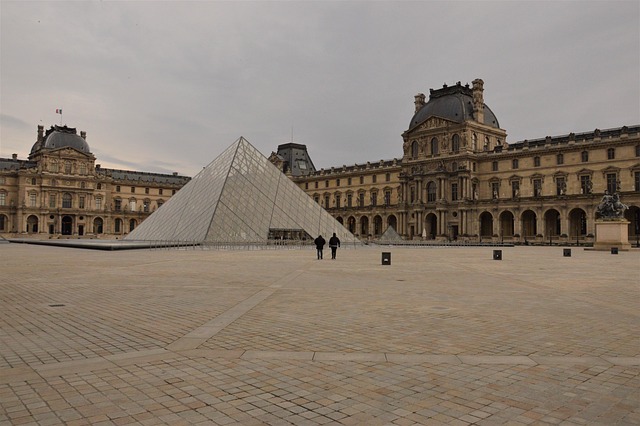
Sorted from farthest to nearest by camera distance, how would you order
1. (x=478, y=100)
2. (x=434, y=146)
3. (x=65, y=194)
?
(x=65, y=194), (x=434, y=146), (x=478, y=100)

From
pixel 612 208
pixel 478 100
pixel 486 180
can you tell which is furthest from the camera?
pixel 478 100

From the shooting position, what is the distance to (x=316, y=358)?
523 cm

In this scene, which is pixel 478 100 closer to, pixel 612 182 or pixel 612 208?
pixel 612 182

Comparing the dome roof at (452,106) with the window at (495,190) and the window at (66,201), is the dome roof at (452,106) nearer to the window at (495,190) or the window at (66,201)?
the window at (495,190)

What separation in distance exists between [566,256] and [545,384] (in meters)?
26.4

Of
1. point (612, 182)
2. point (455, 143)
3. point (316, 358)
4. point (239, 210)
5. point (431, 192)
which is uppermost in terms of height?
point (455, 143)

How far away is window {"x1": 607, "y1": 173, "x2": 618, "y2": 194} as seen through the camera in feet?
173

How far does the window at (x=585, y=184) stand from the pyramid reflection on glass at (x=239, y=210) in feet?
96.4

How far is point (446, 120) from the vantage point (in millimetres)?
65375

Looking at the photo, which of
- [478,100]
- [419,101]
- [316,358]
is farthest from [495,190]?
[316,358]

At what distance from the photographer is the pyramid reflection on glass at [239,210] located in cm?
3434

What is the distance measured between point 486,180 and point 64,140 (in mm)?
67674

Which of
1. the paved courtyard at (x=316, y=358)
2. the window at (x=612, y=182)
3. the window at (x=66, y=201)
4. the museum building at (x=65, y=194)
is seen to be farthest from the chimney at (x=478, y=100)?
the window at (x=66, y=201)

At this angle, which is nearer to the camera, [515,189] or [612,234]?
[612,234]
